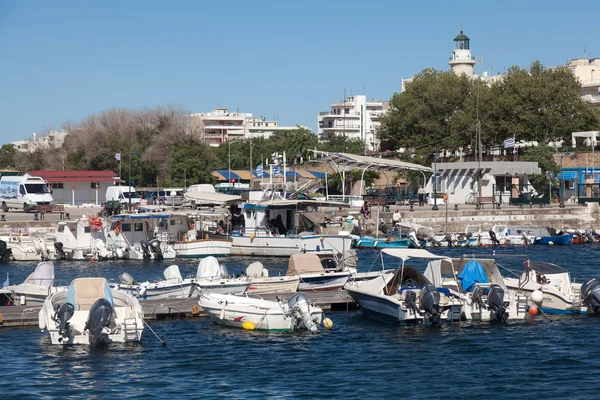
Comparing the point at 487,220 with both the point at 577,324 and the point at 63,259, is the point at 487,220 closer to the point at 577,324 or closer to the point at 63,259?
the point at 63,259

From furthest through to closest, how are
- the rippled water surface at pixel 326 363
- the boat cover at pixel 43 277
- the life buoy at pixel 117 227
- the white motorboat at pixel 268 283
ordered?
the life buoy at pixel 117 227, the white motorboat at pixel 268 283, the boat cover at pixel 43 277, the rippled water surface at pixel 326 363

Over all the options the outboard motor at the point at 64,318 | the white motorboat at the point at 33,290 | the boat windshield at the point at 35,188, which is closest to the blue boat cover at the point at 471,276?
the outboard motor at the point at 64,318

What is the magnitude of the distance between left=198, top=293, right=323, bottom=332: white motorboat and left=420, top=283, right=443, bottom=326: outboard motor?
10.3ft

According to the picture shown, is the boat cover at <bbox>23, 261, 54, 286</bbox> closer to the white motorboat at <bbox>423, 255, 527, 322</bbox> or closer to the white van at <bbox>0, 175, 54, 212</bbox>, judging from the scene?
the white motorboat at <bbox>423, 255, 527, 322</bbox>

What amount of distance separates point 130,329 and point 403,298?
8517mm

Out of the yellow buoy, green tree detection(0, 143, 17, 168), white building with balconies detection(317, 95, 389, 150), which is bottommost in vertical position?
the yellow buoy

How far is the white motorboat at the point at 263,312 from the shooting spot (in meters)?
28.8

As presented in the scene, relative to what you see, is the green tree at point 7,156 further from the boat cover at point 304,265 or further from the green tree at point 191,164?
the boat cover at point 304,265

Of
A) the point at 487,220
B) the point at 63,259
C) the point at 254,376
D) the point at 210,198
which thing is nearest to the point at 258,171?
the point at 210,198

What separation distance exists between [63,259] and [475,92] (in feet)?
183

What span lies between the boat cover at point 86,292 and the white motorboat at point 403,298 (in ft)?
27.5

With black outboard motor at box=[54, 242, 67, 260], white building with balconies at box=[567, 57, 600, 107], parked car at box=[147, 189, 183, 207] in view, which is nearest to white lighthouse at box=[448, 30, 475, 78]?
white building with balconies at box=[567, 57, 600, 107]

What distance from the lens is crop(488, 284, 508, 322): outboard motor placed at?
30016mm

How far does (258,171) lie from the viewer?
67125 mm
